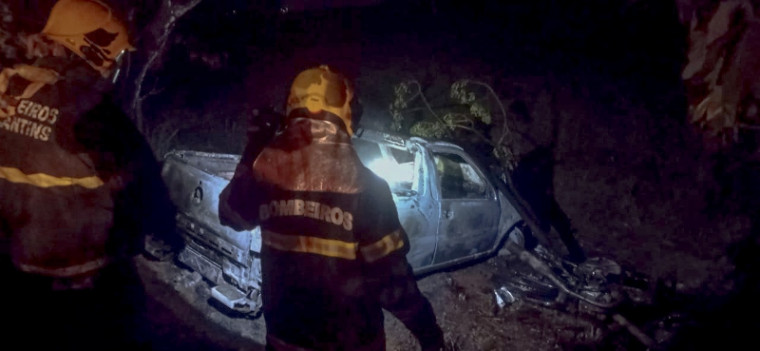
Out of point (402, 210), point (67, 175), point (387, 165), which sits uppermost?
point (67, 175)

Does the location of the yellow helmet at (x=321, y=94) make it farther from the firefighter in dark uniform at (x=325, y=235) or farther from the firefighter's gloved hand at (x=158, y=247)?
the firefighter's gloved hand at (x=158, y=247)

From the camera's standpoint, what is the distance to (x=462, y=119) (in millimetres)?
7219

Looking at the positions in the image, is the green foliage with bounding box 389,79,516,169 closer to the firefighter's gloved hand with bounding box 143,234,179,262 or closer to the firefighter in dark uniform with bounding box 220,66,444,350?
the firefighter's gloved hand with bounding box 143,234,179,262

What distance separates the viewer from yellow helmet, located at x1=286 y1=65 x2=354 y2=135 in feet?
6.31


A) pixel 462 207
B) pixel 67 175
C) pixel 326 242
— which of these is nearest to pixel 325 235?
pixel 326 242

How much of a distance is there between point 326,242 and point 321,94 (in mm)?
626

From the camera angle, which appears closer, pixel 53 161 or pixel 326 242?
pixel 326 242

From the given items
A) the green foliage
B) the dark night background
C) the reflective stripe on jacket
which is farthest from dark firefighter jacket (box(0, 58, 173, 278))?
the green foliage

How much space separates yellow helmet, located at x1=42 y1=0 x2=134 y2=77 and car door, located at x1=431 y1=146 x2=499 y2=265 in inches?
133

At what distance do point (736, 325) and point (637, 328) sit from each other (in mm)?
1405

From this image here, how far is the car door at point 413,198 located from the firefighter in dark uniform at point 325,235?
2524 mm

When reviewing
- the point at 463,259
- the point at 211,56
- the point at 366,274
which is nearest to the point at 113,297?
the point at 366,274

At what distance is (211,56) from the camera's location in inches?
316

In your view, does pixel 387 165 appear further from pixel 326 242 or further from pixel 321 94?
pixel 326 242
